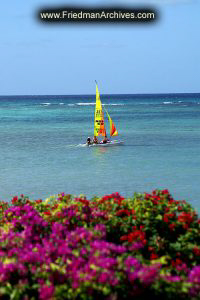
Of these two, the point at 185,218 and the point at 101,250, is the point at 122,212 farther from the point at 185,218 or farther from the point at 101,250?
the point at 101,250

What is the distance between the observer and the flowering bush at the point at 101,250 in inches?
332

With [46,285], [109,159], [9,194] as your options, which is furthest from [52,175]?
[46,285]

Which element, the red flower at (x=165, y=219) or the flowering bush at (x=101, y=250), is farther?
the red flower at (x=165, y=219)

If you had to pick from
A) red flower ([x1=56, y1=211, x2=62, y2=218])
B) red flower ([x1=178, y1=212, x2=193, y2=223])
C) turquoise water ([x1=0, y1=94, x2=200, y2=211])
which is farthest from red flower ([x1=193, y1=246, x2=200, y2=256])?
turquoise water ([x1=0, y1=94, x2=200, y2=211])

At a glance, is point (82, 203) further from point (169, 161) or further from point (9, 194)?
point (169, 161)

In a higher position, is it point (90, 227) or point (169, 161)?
point (90, 227)

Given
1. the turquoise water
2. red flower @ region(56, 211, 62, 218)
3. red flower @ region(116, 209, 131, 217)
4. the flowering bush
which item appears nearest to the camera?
the flowering bush

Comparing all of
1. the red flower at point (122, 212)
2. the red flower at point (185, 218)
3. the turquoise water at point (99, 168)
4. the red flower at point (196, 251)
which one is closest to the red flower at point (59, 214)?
the red flower at point (122, 212)

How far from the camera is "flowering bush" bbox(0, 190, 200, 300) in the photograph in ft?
27.7

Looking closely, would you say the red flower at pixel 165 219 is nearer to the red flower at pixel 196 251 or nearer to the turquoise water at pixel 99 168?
the red flower at pixel 196 251

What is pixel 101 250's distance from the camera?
29.4 feet

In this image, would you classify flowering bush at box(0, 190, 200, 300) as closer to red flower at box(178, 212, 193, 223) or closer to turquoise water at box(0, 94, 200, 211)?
red flower at box(178, 212, 193, 223)

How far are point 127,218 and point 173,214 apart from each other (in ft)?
3.07

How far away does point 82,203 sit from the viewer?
36.8 ft
